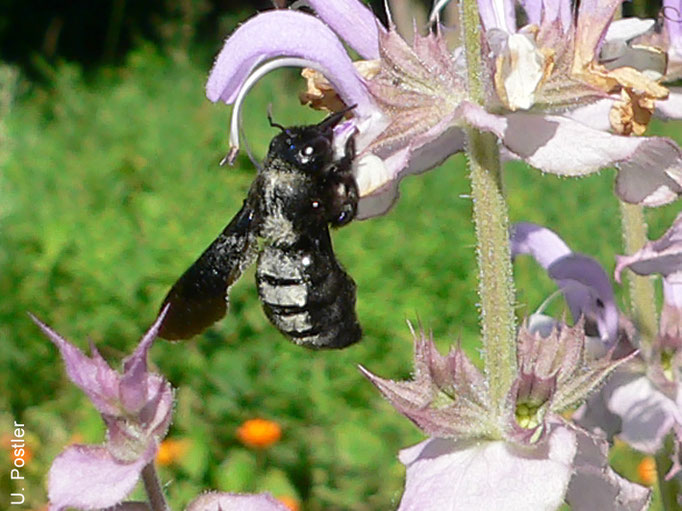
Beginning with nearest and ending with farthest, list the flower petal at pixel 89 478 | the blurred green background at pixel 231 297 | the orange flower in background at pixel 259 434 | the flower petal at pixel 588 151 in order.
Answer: the flower petal at pixel 89 478
the flower petal at pixel 588 151
the orange flower in background at pixel 259 434
the blurred green background at pixel 231 297

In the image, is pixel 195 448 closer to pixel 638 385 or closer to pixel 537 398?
pixel 638 385

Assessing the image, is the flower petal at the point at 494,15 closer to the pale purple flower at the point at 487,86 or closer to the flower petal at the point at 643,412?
the pale purple flower at the point at 487,86

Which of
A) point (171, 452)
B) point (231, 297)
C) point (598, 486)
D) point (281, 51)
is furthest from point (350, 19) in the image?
point (231, 297)

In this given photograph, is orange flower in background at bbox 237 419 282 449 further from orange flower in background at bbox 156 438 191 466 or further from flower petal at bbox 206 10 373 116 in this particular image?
flower petal at bbox 206 10 373 116

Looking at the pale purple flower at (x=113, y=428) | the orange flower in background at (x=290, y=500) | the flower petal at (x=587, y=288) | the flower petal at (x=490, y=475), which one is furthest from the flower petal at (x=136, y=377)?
the orange flower in background at (x=290, y=500)

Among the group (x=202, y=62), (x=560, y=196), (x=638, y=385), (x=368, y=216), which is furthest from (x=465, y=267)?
(x=202, y=62)

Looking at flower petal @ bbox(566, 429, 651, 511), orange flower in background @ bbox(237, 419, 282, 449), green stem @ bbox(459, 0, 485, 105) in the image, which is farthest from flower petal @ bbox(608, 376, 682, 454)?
orange flower in background @ bbox(237, 419, 282, 449)
